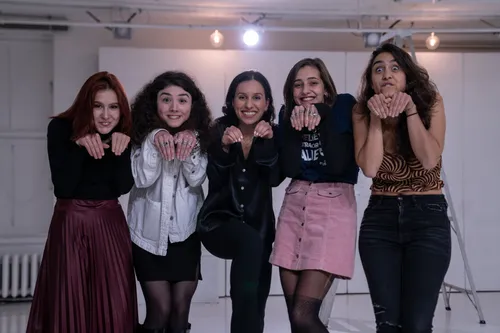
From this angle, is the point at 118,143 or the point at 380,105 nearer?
the point at 380,105

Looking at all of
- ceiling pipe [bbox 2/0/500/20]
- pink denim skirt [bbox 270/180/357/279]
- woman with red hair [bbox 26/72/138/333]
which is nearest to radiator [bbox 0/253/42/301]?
ceiling pipe [bbox 2/0/500/20]

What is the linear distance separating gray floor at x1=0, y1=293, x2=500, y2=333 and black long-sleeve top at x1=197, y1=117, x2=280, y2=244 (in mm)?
2242

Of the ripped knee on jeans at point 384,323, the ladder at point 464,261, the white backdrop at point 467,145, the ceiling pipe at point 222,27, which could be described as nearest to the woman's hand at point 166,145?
the ripped knee on jeans at point 384,323

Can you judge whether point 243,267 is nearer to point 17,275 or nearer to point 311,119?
point 311,119

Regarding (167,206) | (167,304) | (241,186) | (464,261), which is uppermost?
(241,186)

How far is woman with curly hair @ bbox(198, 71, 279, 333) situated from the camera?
2.64 metres

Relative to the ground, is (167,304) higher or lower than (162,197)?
lower

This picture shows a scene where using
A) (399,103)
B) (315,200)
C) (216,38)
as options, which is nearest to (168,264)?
(315,200)

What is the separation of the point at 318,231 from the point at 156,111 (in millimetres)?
1078

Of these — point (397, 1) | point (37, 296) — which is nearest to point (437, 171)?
point (37, 296)

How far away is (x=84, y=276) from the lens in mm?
2787

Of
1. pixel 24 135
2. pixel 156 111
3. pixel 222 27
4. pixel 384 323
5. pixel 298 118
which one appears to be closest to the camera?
pixel 384 323

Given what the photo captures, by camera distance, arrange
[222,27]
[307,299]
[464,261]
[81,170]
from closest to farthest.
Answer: [307,299] < [81,170] < [464,261] < [222,27]

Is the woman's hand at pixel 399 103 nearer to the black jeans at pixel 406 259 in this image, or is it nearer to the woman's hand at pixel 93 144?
the black jeans at pixel 406 259
